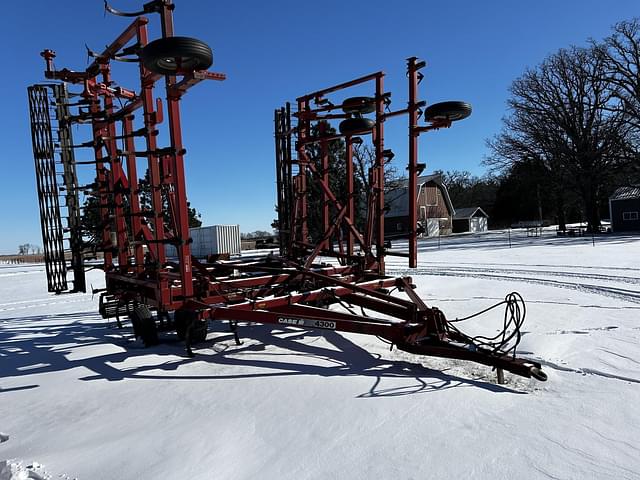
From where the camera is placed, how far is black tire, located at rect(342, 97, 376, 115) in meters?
7.95

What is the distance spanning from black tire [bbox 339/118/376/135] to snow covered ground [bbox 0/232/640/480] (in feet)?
10.7

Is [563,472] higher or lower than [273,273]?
lower

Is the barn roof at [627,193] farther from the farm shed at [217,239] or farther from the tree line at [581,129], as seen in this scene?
the farm shed at [217,239]

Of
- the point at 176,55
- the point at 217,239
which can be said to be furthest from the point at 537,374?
the point at 217,239

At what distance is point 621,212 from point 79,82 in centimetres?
4102

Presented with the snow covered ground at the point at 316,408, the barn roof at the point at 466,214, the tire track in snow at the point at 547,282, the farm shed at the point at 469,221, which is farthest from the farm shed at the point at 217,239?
the barn roof at the point at 466,214

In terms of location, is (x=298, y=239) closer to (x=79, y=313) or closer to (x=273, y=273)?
(x=273, y=273)

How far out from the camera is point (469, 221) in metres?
62.2

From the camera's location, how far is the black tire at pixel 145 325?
6429mm

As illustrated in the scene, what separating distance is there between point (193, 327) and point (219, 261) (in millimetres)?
2061

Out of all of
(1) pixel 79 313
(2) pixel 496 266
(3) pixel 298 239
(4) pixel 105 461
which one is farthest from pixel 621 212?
(4) pixel 105 461

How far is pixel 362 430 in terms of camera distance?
3.59 metres

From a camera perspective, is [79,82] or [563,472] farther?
[79,82]

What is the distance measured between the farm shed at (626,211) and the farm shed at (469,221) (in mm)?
23903
